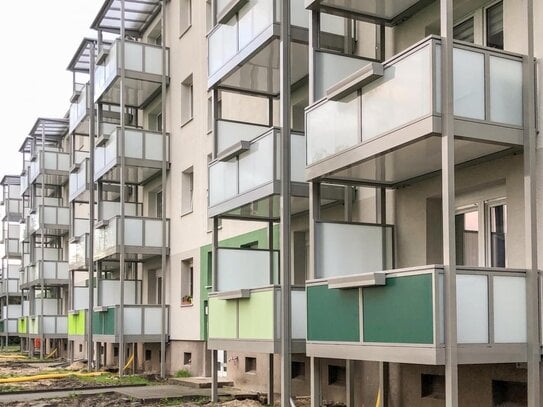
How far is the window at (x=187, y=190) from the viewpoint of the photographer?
2467 centimetres

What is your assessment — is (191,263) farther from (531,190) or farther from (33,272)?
(33,272)

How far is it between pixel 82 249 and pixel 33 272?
39.8 ft

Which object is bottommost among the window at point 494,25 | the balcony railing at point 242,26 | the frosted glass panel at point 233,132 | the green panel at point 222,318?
the green panel at point 222,318

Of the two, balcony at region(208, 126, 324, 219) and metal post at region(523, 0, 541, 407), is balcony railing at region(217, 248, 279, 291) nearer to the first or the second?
balcony at region(208, 126, 324, 219)

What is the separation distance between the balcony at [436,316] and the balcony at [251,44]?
19.9ft

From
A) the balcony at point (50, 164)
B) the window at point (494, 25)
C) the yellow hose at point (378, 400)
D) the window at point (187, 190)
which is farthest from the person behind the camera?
the balcony at point (50, 164)

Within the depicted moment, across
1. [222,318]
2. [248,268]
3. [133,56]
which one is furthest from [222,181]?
[133,56]

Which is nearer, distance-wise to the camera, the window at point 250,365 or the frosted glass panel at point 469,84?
the frosted glass panel at point 469,84

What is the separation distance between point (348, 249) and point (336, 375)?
142 inches

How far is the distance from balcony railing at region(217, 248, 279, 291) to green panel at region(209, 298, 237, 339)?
462 mm

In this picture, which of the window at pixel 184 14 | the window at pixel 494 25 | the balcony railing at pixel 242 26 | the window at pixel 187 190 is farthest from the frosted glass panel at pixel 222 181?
the window at pixel 184 14

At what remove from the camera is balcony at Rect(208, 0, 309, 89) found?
15352 millimetres

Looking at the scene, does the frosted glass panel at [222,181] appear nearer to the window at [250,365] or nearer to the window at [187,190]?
the window at [250,365]

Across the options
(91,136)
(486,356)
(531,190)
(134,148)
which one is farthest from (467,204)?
(91,136)
